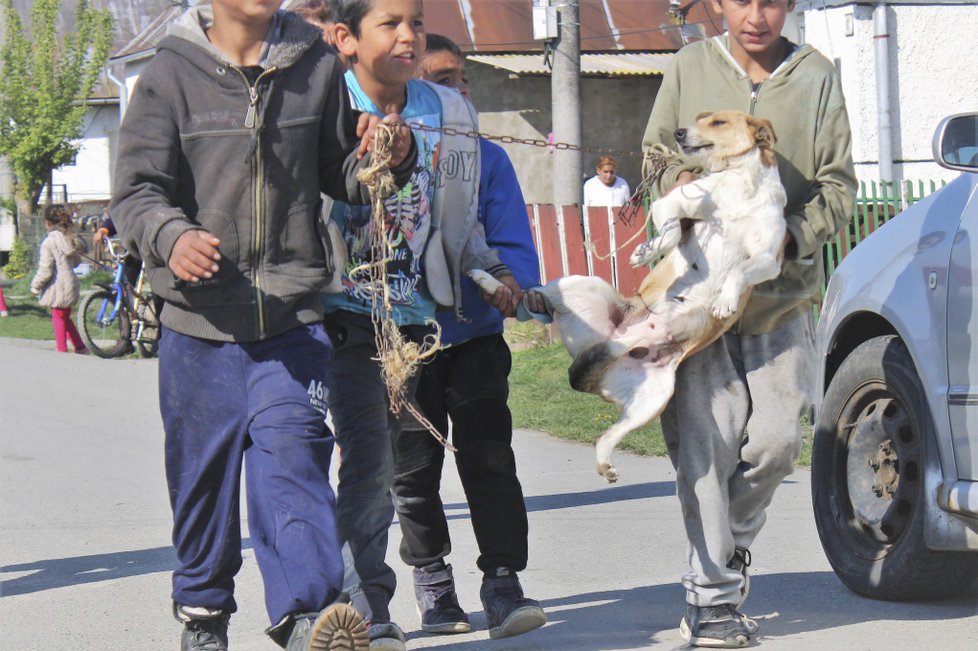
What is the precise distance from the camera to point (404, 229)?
478 cm

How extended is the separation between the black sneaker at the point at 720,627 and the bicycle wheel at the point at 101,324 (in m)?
13.2

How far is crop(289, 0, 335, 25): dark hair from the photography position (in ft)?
17.7

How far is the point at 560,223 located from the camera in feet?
50.6

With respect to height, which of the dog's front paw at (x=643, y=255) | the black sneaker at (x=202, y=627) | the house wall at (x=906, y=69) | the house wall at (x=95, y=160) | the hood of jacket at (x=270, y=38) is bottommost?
the black sneaker at (x=202, y=627)

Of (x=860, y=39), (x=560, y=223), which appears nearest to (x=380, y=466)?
(x=560, y=223)

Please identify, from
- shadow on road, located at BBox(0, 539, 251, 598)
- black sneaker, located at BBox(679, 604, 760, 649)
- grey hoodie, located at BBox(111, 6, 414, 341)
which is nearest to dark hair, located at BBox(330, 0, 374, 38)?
grey hoodie, located at BBox(111, 6, 414, 341)

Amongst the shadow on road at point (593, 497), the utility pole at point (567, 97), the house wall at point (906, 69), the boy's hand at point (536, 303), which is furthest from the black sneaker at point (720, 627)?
the house wall at point (906, 69)

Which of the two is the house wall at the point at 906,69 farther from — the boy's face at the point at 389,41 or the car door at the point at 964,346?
the boy's face at the point at 389,41

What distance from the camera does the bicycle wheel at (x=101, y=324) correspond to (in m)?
16.9

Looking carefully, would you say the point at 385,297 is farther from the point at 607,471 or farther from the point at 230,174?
the point at 607,471

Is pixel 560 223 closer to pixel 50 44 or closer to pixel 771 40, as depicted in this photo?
pixel 771 40

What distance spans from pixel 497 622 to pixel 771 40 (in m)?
2.19

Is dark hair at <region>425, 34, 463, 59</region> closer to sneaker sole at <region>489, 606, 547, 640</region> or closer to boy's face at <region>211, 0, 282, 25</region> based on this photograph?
boy's face at <region>211, 0, 282, 25</region>

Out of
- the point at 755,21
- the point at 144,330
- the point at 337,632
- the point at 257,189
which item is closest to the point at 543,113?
the point at 144,330
